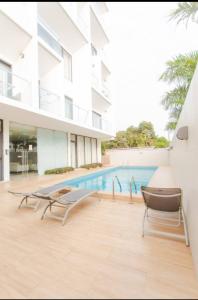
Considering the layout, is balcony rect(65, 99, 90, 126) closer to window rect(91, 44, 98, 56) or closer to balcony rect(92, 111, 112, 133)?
→ balcony rect(92, 111, 112, 133)

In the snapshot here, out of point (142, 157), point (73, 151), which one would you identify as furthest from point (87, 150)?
point (142, 157)

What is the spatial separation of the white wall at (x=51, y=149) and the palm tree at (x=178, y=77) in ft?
24.5

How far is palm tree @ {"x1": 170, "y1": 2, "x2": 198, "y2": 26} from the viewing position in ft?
16.4

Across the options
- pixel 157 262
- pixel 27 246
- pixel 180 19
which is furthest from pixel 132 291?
pixel 180 19

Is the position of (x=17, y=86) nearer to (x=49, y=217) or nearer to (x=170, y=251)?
(x=49, y=217)

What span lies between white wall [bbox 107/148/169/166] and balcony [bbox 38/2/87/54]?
1187cm

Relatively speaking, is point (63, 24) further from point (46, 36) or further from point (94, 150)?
point (94, 150)

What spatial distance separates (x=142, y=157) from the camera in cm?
2022

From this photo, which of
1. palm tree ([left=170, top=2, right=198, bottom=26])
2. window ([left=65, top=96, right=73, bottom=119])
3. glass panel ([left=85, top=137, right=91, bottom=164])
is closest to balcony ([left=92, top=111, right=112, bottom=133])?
glass panel ([left=85, top=137, right=91, bottom=164])

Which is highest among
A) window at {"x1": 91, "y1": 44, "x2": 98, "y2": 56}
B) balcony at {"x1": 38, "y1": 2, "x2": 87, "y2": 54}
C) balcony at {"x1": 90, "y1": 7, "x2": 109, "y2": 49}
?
balcony at {"x1": 90, "y1": 7, "x2": 109, "y2": 49}

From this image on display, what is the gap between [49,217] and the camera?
4.01 meters

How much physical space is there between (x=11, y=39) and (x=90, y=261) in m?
9.27

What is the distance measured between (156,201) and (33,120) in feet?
27.2

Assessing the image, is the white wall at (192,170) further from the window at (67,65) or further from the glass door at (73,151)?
the glass door at (73,151)
